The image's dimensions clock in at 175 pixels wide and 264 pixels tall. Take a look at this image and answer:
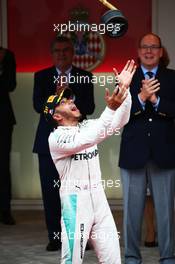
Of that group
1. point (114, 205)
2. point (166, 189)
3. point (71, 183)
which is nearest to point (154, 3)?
point (114, 205)

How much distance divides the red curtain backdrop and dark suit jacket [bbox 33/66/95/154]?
168 centimetres

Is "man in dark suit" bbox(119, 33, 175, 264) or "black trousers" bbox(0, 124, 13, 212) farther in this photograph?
"black trousers" bbox(0, 124, 13, 212)

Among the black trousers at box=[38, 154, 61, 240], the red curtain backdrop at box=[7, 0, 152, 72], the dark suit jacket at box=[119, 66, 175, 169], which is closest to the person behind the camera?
the dark suit jacket at box=[119, 66, 175, 169]

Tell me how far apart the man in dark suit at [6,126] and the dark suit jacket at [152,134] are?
205cm

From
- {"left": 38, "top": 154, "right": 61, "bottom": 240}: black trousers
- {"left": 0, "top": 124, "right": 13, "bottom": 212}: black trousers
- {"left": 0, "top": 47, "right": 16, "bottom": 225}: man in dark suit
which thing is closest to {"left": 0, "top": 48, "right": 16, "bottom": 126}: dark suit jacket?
{"left": 0, "top": 47, "right": 16, "bottom": 225}: man in dark suit

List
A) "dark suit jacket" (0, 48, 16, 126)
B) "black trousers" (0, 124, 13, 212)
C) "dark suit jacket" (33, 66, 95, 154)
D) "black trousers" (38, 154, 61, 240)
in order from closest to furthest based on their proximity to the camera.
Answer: "dark suit jacket" (33, 66, 95, 154)
"black trousers" (38, 154, 61, 240)
"dark suit jacket" (0, 48, 16, 126)
"black trousers" (0, 124, 13, 212)

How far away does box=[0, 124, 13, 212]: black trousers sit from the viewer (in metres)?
8.38

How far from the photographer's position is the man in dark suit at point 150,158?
6.35m

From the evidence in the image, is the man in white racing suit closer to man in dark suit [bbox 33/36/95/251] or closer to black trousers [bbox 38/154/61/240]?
man in dark suit [bbox 33/36/95/251]

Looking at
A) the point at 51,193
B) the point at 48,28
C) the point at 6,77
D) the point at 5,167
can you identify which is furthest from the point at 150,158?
the point at 48,28

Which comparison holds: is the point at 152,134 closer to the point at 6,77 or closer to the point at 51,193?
the point at 51,193

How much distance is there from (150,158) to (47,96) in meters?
1.15

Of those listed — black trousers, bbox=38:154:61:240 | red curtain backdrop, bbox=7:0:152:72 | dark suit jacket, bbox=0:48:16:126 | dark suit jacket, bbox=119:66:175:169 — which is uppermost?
red curtain backdrop, bbox=7:0:152:72

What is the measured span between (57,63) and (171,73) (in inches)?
41.5
